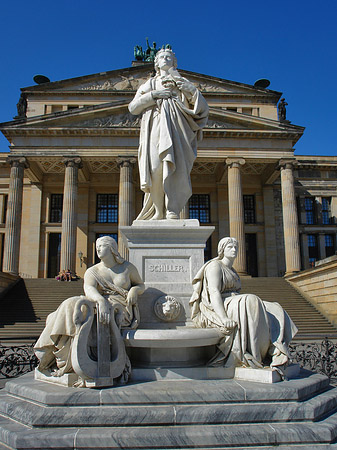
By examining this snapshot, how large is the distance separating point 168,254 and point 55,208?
125 ft

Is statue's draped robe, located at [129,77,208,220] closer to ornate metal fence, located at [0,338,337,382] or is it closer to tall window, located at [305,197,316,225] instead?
ornate metal fence, located at [0,338,337,382]

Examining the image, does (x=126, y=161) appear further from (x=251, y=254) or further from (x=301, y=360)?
(x=301, y=360)

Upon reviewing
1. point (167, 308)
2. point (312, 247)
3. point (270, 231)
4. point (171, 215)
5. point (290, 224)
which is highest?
point (270, 231)

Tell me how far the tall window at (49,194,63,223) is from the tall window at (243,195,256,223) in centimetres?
1988

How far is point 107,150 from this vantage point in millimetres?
34875

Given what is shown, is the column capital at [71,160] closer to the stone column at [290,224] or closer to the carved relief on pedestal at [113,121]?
the carved relief on pedestal at [113,121]

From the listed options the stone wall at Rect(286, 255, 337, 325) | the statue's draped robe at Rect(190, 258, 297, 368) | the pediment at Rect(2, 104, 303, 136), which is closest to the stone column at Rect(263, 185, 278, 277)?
the pediment at Rect(2, 104, 303, 136)

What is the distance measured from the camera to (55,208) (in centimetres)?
4116

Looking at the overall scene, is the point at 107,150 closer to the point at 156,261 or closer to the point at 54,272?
the point at 54,272

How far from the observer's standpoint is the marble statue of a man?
215 inches

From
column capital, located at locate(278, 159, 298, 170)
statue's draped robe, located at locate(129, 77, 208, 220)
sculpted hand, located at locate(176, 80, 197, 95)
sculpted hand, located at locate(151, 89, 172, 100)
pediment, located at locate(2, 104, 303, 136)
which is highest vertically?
pediment, located at locate(2, 104, 303, 136)

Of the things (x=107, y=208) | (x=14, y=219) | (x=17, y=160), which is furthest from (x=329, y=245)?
(x=17, y=160)

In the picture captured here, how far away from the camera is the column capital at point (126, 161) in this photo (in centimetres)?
3450

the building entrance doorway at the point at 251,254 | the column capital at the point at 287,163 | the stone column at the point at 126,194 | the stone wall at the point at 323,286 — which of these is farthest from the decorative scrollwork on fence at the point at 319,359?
the building entrance doorway at the point at 251,254
